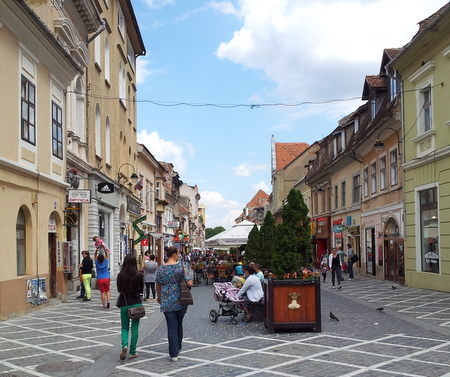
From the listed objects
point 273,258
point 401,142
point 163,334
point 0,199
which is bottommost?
point 163,334

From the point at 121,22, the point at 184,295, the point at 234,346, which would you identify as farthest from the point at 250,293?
the point at 121,22

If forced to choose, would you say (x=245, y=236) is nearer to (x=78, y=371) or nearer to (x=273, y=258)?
(x=273, y=258)

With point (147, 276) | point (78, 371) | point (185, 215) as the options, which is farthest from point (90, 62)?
point (185, 215)

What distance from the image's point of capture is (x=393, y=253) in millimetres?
24375

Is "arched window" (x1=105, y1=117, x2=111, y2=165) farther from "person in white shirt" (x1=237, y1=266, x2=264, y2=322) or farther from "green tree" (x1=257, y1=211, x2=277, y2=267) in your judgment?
Result: "person in white shirt" (x1=237, y1=266, x2=264, y2=322)

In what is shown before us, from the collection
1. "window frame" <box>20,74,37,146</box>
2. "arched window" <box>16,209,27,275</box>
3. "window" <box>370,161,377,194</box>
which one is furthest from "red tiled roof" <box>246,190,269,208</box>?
"arched window" <box>16,209,27,275</box>

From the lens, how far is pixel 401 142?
2242 cm

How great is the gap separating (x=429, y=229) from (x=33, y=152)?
42.2ft

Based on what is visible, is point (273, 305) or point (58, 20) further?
point (58, 20)

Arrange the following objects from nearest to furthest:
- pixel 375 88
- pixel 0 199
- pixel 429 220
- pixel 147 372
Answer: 1. pixel 147 372
2. pixel 0 199
3. pixel 429 220
4. pixel 375 88

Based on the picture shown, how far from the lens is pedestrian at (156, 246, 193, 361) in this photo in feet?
27.4

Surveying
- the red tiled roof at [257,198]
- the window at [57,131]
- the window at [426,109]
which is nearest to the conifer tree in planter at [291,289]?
the window at [57,131]

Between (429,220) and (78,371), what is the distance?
14816mm

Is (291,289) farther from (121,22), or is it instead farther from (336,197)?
(336,197)
